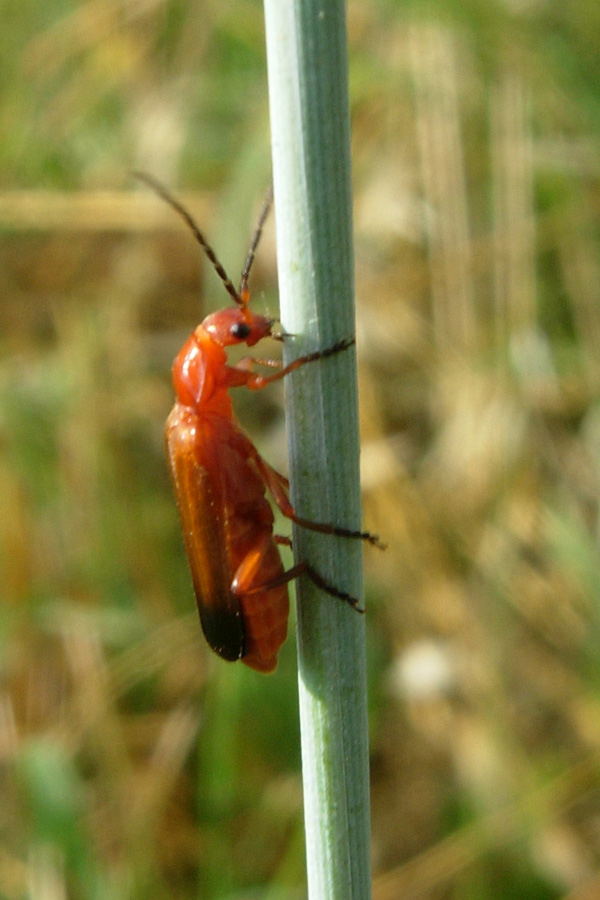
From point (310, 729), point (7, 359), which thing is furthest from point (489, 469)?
point (310, 729)

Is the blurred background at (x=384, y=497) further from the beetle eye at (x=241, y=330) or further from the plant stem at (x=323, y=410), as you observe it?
the plant stem at (x=323, y=410)

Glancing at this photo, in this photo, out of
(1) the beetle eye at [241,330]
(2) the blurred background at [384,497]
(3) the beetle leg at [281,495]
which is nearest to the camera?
(3) the beetle leg at [281,495]

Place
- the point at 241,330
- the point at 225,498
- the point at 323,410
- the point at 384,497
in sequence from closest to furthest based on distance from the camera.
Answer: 1. the point at 323,410
2. the point at 241,330
3. the point at 225,498
4. the point at 384,497

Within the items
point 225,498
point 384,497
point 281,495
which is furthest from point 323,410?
point 384,497

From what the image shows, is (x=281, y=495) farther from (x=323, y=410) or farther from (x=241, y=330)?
(x=323, y=410)

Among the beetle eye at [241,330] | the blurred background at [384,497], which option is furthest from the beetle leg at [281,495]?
the blurred background at [384,497]

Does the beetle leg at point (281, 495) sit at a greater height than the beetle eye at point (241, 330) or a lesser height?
lesser
